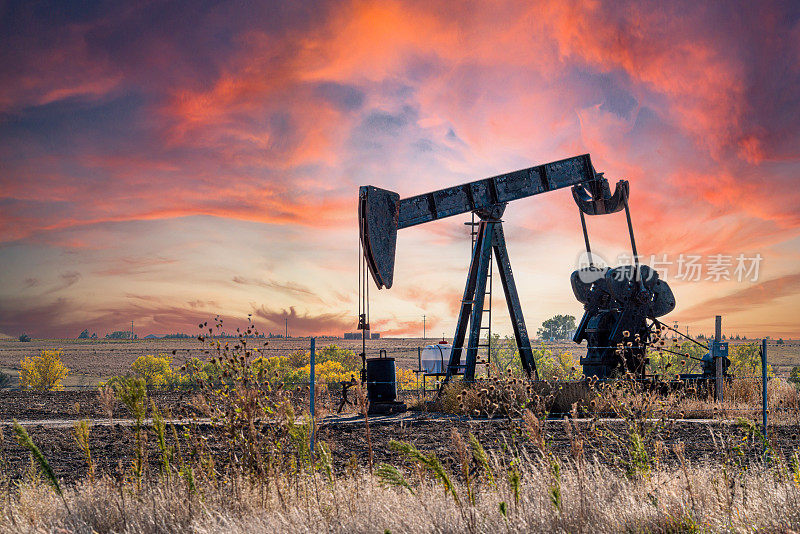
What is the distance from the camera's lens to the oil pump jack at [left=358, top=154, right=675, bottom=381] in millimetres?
14984

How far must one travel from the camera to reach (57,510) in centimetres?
573

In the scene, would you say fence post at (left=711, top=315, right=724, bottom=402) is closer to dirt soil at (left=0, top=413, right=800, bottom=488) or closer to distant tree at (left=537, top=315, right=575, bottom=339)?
dirt soil at (left=0, top=413, right=800, bottom=488)

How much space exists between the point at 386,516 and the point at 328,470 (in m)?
0.84

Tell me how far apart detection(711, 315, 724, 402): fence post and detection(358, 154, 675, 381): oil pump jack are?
1.47 m

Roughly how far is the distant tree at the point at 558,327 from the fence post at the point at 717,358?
108 m

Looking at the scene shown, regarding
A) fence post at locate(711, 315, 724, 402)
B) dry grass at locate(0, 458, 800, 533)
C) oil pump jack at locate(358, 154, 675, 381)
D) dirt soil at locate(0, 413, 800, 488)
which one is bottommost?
dirt soil at locate(0, 413, 800, 488)

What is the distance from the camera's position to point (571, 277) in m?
17.7

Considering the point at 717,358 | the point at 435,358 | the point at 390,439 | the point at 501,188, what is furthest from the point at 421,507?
the point at 717,358

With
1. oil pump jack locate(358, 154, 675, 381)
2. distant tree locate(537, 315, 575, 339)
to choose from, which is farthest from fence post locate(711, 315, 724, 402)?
distant tree locate(537, 315, 575, 339)

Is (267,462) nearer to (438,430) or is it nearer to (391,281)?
(438,430)

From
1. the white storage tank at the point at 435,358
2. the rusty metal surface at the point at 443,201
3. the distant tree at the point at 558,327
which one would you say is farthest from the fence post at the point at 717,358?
the distant tree at the point at 558,327

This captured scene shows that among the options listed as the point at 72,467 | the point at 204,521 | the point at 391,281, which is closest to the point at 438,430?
the point at 391,281

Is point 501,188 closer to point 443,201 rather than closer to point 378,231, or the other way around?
point 443,201

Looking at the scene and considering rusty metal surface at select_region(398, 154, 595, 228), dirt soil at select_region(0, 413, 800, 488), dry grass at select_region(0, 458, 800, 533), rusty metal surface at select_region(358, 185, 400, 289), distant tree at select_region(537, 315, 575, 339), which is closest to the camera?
dry grass at select_region(0, 458, 800, 533)
